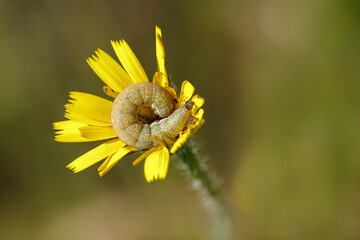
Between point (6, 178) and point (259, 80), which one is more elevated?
point (6, 178)

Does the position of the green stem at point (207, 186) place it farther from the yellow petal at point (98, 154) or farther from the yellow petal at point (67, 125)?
the yellow petal at point (67, 125)

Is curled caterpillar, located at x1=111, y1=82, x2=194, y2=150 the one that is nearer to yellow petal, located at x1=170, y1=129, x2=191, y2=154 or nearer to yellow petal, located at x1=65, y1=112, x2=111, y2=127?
yellow petal, located at x1=170, y1=129, x2=191, y2=154

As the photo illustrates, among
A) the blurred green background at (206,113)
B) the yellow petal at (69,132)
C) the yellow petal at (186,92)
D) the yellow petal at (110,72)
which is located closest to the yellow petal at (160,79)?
the yellow petal at (186,92)

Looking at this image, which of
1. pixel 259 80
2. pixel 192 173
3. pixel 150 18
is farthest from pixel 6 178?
pixel 259 80

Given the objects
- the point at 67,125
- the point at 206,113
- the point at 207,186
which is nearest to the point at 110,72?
the point at 67,125

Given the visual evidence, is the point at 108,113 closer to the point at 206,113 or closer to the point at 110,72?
the point at 110,72

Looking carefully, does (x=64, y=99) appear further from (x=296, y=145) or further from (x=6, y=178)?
(x=296, y=145)

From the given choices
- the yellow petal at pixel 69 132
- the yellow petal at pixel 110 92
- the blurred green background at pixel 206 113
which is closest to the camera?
the yellow petal at pixel 110 92
